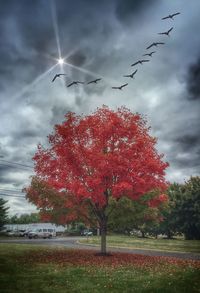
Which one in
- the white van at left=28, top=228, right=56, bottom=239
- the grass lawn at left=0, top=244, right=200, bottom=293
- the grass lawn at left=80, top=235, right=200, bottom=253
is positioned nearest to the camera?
the grass lawn at left=0, top=244, right=200, bottom=293

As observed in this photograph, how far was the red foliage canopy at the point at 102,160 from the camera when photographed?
1019 inches

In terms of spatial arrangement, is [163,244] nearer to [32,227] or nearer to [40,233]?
[40,233]

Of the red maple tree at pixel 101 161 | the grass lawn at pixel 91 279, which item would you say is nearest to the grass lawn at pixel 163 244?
the red maple tree at pixel 101 161

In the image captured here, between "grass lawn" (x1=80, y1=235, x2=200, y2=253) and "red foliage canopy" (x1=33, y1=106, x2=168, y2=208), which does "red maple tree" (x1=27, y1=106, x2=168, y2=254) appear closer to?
"red foliage canopy" (x1=33, y1=106, x2=168, y2=208)

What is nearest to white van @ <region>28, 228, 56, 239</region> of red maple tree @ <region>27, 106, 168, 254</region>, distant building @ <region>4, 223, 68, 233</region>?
distant building @ <region>4, 223, 68, 233</region>

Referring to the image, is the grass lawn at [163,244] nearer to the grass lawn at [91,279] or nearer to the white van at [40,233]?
the grass lawn at [91,279]

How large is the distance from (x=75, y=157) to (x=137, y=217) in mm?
6928

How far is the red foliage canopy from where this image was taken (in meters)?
25.9

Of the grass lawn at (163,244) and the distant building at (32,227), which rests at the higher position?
the distant building at (32,227)

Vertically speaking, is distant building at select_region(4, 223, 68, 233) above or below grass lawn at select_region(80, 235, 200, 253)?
above

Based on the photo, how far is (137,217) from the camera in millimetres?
28266

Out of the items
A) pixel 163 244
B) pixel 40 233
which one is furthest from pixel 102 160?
pixel 40 233

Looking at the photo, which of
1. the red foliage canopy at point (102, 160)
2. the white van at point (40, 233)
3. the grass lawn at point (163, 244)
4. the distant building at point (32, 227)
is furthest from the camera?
the distant building at point (32, 227)

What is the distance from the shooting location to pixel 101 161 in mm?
25656
